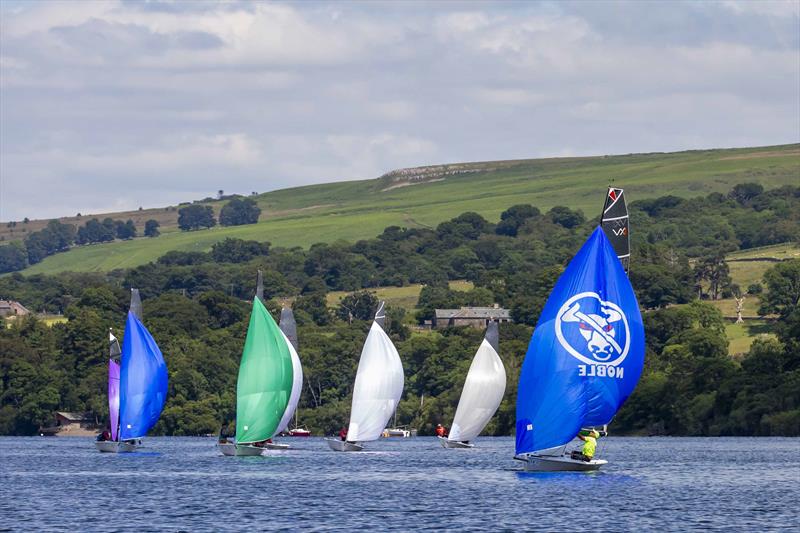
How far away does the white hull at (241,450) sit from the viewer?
324ft

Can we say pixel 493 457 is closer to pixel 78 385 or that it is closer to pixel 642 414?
pixel 642 414

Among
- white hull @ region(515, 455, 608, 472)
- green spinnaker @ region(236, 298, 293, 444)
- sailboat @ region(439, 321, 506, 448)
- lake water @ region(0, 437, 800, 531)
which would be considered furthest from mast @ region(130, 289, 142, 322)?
white hull @ region(515, 455, 608, 472)

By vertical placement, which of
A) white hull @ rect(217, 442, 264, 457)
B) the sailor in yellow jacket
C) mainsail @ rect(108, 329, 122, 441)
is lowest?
white hull @ rect(217, 442, 264, 457)

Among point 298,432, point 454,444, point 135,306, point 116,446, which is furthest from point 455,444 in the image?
point 298,432

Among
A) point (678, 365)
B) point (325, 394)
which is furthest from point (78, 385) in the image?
point (678, 365)

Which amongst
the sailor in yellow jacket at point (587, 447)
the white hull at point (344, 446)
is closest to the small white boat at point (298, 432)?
A: the white hull at point (344, 446)

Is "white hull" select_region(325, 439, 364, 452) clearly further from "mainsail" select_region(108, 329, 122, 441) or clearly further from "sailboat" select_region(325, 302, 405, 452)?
"mainsail" select_region(108, 329, 122, 441)

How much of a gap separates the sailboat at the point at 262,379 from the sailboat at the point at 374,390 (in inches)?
468

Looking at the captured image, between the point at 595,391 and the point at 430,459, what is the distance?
35837mm

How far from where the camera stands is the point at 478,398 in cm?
11656

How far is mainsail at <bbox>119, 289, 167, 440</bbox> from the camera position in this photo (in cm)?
10412

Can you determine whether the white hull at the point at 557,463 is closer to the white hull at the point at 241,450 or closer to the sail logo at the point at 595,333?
the sail logo at the point at 595,333

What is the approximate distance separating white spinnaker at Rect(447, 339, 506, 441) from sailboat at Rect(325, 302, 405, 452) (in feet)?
23.1

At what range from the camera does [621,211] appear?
6788 cm
